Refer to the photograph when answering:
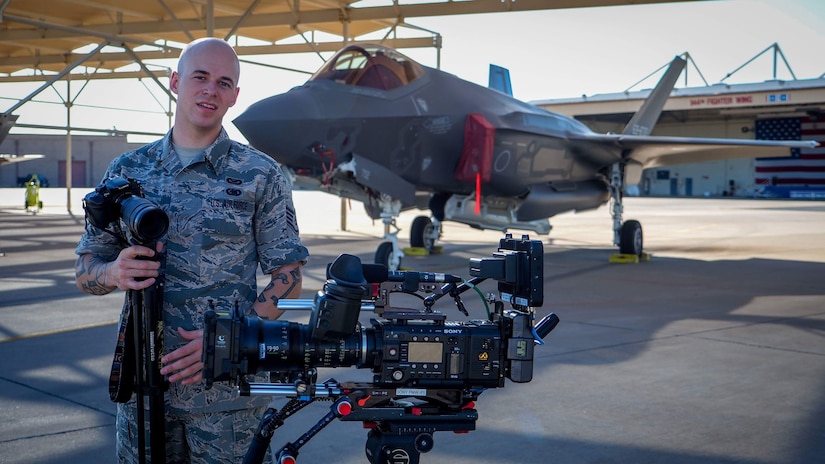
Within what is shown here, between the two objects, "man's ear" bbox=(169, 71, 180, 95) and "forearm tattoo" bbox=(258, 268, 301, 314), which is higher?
"man's ear" bbox=(169, 71, 180, 95)

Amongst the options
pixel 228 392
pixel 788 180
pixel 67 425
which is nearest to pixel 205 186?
pixel 228 392

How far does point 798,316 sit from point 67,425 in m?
7.56

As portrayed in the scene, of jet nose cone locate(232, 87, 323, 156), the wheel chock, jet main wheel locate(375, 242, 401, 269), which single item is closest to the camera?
jet nose cone locate(232, 87, 323, 156)

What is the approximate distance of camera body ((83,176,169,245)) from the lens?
7.40 feet

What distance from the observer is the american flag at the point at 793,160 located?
57625mm

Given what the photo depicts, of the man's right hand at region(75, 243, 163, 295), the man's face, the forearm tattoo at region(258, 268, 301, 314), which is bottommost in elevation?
the forearm tattoo at region(258, 268, 301, 314)

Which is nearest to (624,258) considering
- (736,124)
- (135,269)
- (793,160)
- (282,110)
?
(282,110)

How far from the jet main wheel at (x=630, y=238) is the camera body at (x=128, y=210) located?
1341 centimetres

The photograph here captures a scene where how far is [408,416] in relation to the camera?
2406 mm

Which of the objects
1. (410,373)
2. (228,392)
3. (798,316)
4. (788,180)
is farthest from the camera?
(788,180)

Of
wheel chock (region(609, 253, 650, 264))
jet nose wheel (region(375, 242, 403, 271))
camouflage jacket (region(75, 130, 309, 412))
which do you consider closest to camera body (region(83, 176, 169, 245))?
camouflage jacket (region(75, 130, 309, 412))

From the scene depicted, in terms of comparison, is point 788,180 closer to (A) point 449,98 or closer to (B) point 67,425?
(A) point 449,98

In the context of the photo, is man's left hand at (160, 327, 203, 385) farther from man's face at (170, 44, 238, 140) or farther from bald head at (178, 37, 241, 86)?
bald head at (178, 37, 241, 86)

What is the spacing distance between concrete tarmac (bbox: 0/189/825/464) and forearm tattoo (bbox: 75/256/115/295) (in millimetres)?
1881
